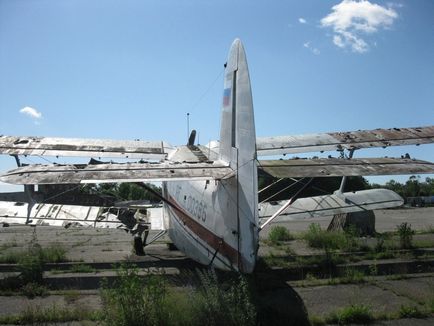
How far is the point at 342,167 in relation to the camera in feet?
21.7

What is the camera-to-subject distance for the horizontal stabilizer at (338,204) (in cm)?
1119

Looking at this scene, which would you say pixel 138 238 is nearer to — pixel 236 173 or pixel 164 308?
pixel 236 173

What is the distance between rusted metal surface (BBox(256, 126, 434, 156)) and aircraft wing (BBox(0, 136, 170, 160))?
14.5ft

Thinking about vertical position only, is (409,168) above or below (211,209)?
above

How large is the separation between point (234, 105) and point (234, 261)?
3.14 m

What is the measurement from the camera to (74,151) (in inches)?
517

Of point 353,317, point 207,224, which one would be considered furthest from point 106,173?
point 353,317

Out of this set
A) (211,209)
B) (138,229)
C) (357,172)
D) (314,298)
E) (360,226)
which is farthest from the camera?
(360,226)

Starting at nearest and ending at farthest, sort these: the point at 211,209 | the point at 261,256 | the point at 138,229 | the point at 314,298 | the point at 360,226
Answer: the point at 314,298
the point at 211,209
the point at 261,256
the point at 138,229
the point at 360,226

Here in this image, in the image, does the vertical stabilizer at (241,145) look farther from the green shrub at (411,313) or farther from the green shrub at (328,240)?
the green shrub at (328,240)

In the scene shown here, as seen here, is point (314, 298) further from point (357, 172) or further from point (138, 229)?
point (138, 229)

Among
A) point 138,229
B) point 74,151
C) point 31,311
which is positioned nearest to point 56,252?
point 138,229

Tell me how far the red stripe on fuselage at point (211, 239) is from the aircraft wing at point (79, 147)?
5172 mm

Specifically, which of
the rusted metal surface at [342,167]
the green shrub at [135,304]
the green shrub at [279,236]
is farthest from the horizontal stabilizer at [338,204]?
the green shrub at [135,304]
